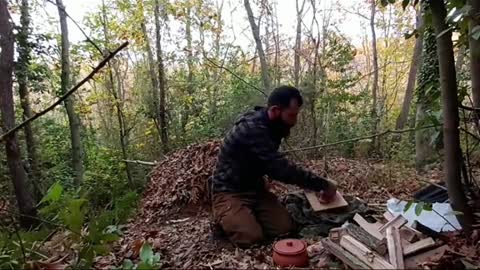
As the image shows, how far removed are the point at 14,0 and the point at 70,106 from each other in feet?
9.38

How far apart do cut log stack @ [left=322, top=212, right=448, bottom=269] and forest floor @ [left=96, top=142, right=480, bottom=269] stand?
11cm

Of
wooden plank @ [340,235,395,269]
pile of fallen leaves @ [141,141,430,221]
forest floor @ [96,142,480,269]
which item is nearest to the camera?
wooden plank @ [340,235,395,269]

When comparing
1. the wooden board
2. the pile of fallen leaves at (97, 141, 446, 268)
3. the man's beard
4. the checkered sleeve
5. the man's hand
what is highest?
the man's beard

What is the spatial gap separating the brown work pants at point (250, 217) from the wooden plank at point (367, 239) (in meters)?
0.72

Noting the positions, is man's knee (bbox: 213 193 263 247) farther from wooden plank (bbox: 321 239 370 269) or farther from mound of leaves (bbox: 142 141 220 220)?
mound of leaves (bbox: 142 141 220 220)

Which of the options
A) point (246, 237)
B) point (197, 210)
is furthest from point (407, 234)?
point (197, 210)

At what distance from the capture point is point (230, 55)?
12.2 meters

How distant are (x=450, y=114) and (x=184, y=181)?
10.9 feet

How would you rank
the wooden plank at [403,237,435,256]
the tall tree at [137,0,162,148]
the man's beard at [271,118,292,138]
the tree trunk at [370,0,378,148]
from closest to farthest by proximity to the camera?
the wooden plank at [403,237,435,256] → the man's beard at [271,118,292,138] → the tree trunk at [370,0,378,148] → the tall tree at [137,0,162,148]

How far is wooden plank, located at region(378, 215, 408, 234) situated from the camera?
2.67 m

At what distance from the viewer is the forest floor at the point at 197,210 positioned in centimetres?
278

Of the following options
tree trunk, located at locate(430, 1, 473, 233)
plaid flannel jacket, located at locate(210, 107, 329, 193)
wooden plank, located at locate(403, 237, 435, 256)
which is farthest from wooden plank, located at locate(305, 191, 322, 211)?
tree trunk, located at locate(430, 1, 473, 233)

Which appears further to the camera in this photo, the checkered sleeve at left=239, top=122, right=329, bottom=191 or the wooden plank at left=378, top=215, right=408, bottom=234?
the checkered sleeve at left=239, top=122, right=329, bottom=191

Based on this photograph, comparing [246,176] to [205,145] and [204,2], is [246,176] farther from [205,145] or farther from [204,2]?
[204,2]
